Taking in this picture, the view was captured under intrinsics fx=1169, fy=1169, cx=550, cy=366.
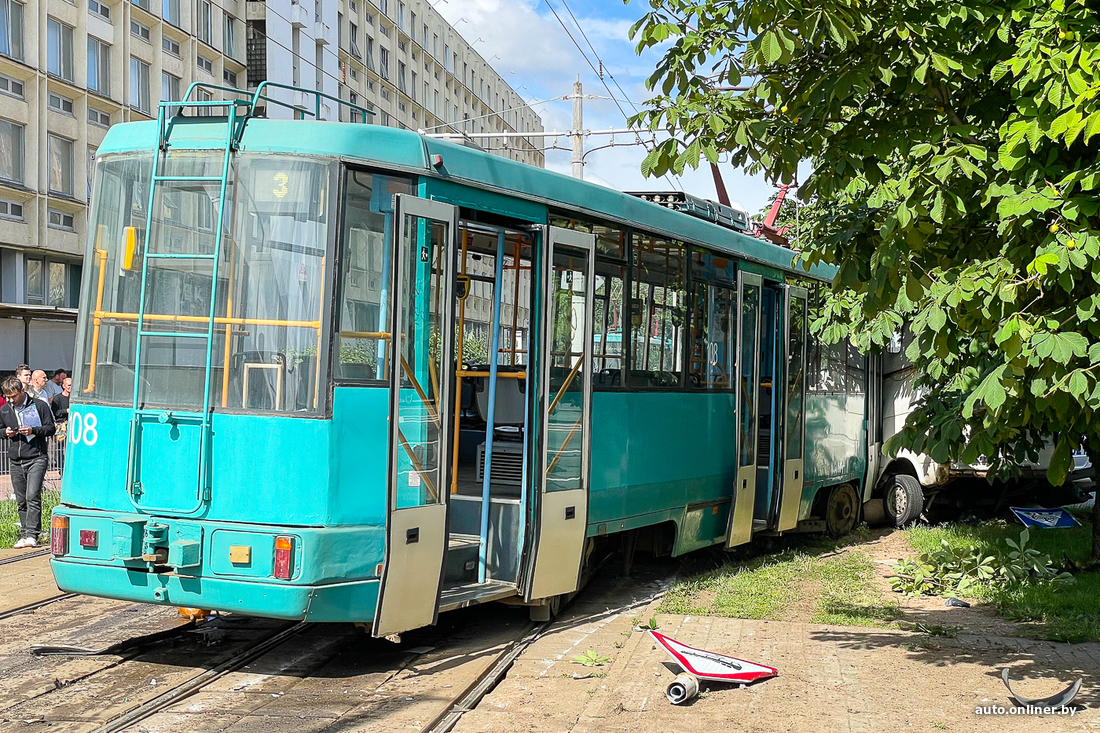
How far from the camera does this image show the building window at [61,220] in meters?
32.0

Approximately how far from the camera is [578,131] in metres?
23.2

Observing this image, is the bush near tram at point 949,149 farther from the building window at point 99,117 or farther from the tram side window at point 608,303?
the building window at point 99,117

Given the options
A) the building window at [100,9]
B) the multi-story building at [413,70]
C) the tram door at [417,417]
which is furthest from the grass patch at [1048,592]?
the multi-story building at [413,70]

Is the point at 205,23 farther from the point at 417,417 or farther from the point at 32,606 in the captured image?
the point at 417,417

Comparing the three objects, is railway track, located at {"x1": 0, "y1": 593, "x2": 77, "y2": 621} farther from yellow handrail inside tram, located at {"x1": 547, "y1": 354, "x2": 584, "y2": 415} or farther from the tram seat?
yellow handrail inside tram, located at {"x1": 547, "y1": 354, "x2": 584, "y2": 415}

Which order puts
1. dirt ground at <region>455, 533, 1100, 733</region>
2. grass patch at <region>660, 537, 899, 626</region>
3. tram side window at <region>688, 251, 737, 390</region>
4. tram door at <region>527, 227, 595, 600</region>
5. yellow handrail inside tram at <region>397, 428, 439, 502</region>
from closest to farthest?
dirt ground at <region>455, 533, 1100, 733</region> → yellow handrail inside tram at <region>397, 428, 439, 502</region> → tram door at <region>527, 227, 595, 600</region> → grass patch at <region>660, 537, 899, 626</region> → tram side window at <region>688, 251, 737, 390</region>

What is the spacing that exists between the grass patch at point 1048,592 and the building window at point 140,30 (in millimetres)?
30142

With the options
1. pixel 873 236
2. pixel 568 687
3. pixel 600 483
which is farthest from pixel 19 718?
pixel 873 236

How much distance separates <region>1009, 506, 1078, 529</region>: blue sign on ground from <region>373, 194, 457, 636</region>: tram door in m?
7.12

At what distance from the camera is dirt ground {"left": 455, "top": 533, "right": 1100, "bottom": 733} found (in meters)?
6.31

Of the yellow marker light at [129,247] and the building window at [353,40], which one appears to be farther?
the building window at [353,40]

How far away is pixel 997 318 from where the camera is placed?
562 centimetres

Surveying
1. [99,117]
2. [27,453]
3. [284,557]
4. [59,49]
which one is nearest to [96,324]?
[284,557]

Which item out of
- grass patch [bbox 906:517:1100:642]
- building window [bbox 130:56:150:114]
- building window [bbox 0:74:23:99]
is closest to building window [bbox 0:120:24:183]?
building window [bbox 0:74:23:99]
